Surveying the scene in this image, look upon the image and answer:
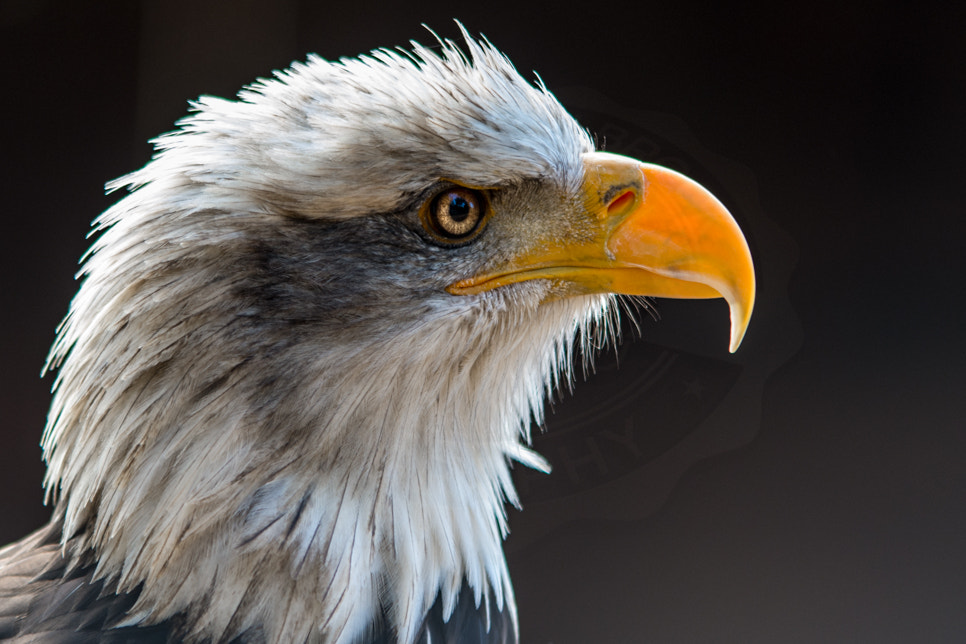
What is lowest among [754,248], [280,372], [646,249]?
[280,372]

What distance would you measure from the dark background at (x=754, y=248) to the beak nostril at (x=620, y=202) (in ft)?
4.76

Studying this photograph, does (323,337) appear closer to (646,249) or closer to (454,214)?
(454,214)

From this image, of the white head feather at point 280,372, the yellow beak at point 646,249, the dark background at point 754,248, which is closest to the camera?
the white head feather at point 280,372

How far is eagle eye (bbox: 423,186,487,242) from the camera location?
112 cm

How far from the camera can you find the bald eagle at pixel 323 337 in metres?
1.04

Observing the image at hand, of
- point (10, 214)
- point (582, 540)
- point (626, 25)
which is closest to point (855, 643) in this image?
point (582, 540)

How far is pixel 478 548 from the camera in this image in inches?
47.4

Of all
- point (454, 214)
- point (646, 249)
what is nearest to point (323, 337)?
point (454, 214)

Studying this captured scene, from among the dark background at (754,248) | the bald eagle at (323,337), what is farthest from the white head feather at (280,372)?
the dark background at (754,248)

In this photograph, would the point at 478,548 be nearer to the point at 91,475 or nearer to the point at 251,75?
the point at 91,475

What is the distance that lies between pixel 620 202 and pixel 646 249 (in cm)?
9

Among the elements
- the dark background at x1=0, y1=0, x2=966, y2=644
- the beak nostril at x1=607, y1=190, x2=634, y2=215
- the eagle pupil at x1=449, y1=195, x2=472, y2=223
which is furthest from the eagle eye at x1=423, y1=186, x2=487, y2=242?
the dark background at x1=0, y1=0, x2=966, y2=644

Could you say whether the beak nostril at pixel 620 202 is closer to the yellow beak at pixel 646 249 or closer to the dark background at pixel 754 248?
the yellow beak at pixel 646 249

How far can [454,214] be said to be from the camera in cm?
112
